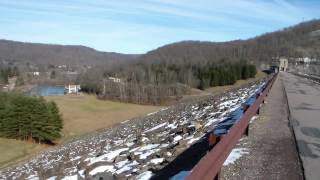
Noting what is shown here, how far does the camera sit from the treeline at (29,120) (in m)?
66.4

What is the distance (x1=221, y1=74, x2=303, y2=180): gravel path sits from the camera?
22.8 feet

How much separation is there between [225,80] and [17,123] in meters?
89.7

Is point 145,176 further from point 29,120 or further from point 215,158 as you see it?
point 29,120

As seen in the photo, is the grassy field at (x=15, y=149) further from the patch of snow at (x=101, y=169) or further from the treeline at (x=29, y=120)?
the patch of snow at (x=101, y=169)

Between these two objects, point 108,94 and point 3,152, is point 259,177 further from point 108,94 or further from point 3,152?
point 108,94

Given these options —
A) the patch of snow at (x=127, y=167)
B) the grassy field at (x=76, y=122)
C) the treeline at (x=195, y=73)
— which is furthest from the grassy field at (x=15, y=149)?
the treeline at (x=195, y=73)

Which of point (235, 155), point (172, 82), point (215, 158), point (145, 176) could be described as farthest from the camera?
point (172, 82)

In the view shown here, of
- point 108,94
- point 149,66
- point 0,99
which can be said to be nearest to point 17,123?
point 0,99

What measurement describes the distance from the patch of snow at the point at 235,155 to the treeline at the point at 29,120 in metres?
59.4

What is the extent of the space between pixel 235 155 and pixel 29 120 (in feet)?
208

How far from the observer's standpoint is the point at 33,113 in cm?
6906

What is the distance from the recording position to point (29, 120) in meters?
68.3

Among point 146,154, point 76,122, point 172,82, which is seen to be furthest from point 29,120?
point 172,82

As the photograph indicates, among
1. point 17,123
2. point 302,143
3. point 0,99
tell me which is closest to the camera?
point 302,143
